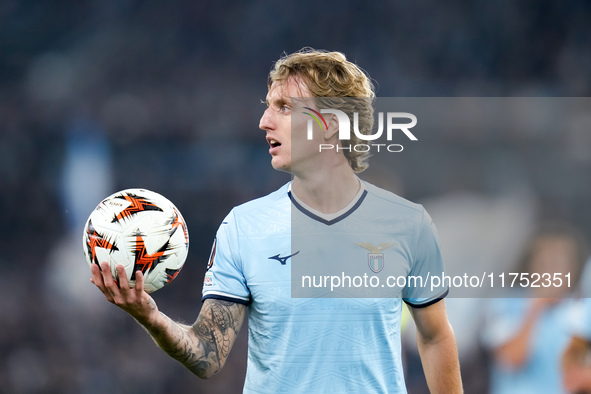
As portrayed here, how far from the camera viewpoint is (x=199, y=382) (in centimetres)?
667

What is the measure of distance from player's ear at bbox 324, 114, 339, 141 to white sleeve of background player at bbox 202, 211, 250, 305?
609mm

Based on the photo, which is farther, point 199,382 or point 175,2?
point 175,2

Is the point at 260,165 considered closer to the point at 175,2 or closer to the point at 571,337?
the point at 175,2

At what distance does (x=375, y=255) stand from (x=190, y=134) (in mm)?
5032

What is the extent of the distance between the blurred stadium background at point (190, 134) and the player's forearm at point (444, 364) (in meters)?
3.60

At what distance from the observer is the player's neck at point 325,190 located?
2.80m

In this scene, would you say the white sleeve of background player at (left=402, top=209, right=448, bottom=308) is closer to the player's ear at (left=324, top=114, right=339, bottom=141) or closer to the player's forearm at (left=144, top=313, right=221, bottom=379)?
the player's ear at (left=324, top=114, right=339, bottom=141)

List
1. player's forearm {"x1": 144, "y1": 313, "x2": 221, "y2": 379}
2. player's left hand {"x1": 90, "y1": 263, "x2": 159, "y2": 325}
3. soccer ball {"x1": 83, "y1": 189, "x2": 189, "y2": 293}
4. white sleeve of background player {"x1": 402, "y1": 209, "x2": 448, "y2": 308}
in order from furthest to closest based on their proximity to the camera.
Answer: white sleeve of background player {"x1": 402, "y1": 209, "x2": 448, "y2": 308}, soccer ball {"x1": 83, "y1": 189, "x2": 189, "y2": 293}, player's forearm {"x1": 144, "y1": 313, "x2": 221, "y2": 379}, player's left hand {"x1": 90, "y1": 263, "x2": 159, "y2": 325}

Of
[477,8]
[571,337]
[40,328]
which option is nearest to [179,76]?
[40,328]

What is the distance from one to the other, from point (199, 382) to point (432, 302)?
4537 mm

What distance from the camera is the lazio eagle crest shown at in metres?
2.66

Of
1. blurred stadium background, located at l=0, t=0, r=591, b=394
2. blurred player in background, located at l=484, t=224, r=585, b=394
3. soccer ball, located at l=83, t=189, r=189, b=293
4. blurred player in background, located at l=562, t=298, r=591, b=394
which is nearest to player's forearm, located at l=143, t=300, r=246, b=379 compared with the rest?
soccer ball, located at l=83, t=189, r=189, b=293

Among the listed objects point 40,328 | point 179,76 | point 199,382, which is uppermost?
point 179,76

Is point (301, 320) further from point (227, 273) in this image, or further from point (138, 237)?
point (138, 237)
